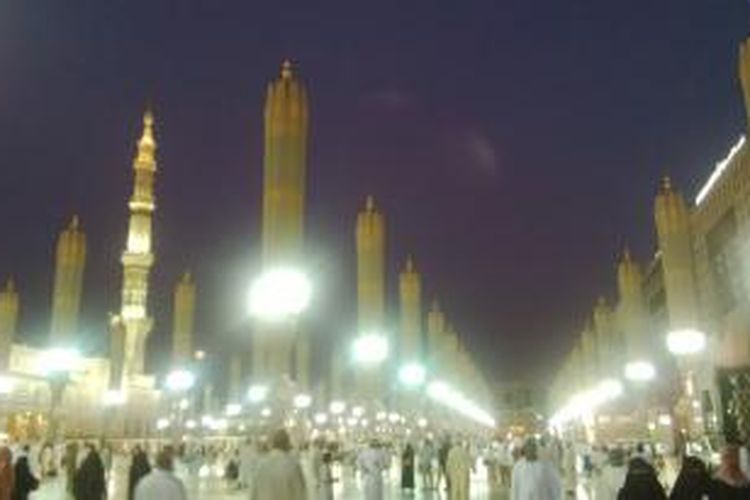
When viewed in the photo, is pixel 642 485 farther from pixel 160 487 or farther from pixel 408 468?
pixel 408 468

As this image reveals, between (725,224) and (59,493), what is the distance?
4923cm

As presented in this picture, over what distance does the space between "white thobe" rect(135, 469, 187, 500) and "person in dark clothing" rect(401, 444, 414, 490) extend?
19.1 m

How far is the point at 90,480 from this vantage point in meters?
17.5

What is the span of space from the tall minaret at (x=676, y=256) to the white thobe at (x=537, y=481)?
30.5 m

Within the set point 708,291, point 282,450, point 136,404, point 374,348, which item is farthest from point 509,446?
point 136,404

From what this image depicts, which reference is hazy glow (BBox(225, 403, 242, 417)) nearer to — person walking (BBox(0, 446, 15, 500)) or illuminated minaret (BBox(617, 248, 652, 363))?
illuminated minaret (BBox(617, 248, 652, 363))

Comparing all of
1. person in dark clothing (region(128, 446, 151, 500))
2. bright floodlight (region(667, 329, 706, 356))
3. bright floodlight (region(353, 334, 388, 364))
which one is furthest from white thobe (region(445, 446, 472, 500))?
bright floodlight (region(353, 334, 388, 364))

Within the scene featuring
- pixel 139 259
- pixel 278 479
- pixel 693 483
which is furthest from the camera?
pixel 139 259

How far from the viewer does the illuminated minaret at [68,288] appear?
120 feet

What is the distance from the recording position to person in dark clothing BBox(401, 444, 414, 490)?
27.5 m

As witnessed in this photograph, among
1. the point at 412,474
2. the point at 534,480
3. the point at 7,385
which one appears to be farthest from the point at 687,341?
the point at 7,385

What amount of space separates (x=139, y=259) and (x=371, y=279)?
55.0 metres

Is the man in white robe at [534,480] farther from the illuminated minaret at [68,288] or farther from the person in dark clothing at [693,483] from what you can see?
the illuminated minaret at [68,288]

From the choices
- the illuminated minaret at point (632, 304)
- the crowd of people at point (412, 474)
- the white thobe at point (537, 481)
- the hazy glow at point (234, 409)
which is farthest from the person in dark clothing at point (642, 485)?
the hazy glow at point (234, 409)
